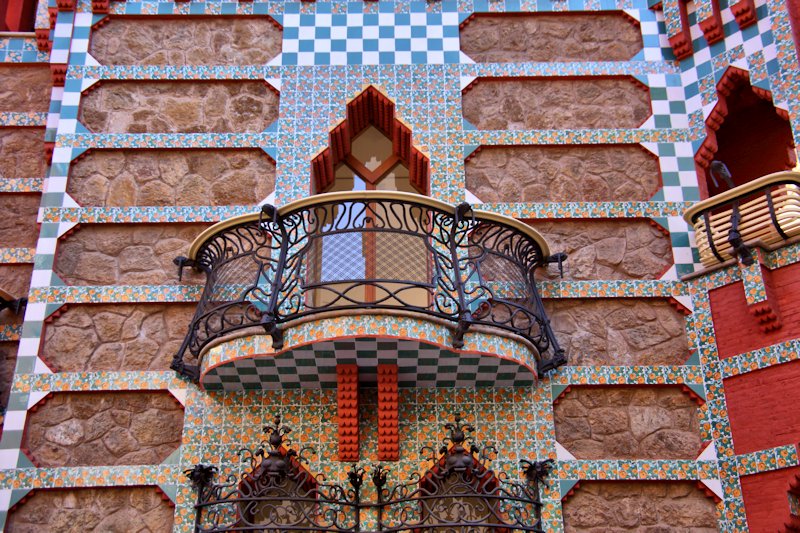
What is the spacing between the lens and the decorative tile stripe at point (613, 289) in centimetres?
865

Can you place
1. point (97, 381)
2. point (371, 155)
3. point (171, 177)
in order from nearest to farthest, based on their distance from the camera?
point (97, 381)
point (171, 177)
point (371, 155)

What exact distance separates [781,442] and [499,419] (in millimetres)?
2220

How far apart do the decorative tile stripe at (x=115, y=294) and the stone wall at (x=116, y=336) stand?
0.21 feet

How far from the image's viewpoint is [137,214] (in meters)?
8.95

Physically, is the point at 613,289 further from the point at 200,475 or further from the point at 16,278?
the point at 16,278

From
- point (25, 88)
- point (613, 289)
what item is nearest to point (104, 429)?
point (25, 88)

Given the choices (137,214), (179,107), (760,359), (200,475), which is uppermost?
(179,107)

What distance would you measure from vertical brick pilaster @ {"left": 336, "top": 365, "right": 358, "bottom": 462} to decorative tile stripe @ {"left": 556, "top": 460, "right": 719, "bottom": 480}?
5.58 feet

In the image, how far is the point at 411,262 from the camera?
8.54 metres

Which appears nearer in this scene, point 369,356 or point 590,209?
point 369,356

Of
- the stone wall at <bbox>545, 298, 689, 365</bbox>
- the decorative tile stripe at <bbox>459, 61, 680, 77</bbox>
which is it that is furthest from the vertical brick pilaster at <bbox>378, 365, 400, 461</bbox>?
the decorative tile stripe at <bbox>459, 61, 680, 77</bbox>

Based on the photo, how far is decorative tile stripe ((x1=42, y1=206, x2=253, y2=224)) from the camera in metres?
8.92

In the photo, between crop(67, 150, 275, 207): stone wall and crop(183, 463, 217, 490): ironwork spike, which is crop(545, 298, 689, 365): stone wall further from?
crop(183, 463, 217, 490): ironwork spike

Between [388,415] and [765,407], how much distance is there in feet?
9.91
